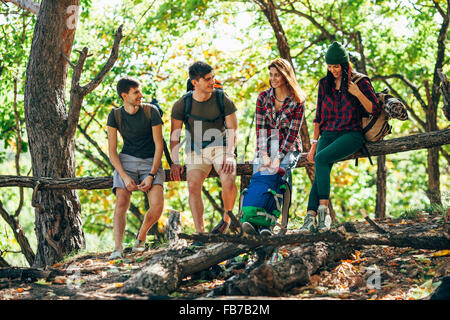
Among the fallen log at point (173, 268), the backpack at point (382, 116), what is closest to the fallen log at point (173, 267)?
the fallen log at point (173, 268)

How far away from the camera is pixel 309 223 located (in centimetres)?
534

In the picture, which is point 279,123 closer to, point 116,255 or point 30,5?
point 116,255

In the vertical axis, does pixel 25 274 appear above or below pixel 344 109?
below

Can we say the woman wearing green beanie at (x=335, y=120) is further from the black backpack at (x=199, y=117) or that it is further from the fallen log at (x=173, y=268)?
the black backpack at (x=199, y=117)

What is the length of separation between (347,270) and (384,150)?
6.13 feet

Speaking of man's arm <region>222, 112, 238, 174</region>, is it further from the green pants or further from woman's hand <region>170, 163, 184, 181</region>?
the green pants

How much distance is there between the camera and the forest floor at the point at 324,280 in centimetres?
425

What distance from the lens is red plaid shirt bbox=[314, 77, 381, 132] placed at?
554 centimetres

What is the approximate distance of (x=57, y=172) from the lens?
25.1 feet

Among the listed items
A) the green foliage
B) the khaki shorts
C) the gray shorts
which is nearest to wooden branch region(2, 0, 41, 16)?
the green foliage

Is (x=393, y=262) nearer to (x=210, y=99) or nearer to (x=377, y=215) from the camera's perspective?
(x=210, y=99)

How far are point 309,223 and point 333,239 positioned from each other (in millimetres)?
806

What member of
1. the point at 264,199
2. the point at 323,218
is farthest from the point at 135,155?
the point at 323,218

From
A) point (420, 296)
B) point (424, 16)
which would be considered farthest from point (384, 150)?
point (424, 16)
